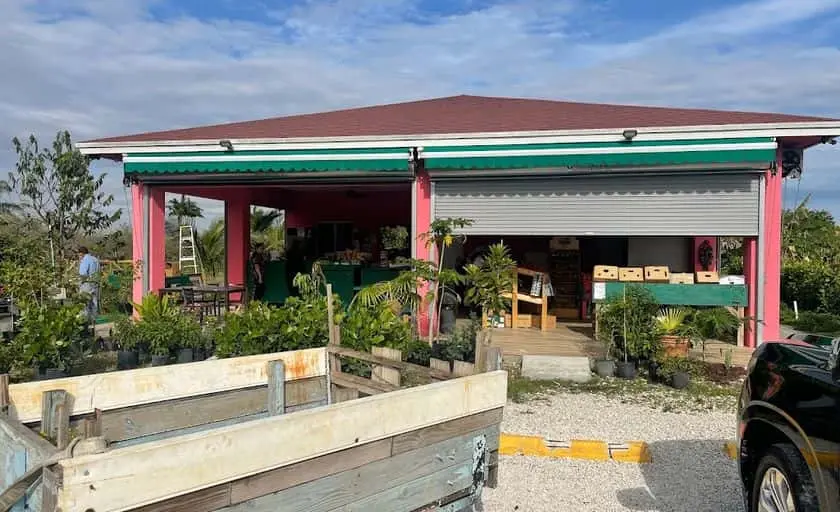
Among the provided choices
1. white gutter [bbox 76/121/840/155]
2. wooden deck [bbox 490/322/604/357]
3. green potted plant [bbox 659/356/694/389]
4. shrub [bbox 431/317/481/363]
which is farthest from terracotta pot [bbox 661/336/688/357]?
white gutter [bbox 76/121/840/155]

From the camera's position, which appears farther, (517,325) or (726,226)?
(517,325)

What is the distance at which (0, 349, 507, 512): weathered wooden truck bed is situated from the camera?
195 centimetres

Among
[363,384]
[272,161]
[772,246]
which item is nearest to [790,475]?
[363,384]

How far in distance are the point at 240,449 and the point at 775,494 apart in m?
2.83

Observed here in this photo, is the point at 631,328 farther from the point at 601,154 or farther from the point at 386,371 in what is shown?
the point at 386,371

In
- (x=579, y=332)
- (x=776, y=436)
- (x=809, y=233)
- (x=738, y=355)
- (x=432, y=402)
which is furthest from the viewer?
(x=809, y=233)

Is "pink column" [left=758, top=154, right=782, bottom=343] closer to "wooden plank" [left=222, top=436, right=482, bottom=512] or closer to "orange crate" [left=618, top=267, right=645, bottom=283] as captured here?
"orange crate" [left=618, top=267, right=645, bottom=283]

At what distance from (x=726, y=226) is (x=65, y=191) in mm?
14911

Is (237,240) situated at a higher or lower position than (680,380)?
higher

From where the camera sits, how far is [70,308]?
7672 mm

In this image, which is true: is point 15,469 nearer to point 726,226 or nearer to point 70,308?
point 70,308

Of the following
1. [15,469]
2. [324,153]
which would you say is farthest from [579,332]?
[15,469]

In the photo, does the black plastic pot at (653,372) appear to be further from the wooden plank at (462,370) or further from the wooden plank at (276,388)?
the wooden plank at (276,388)

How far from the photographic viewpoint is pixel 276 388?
13.1ft
